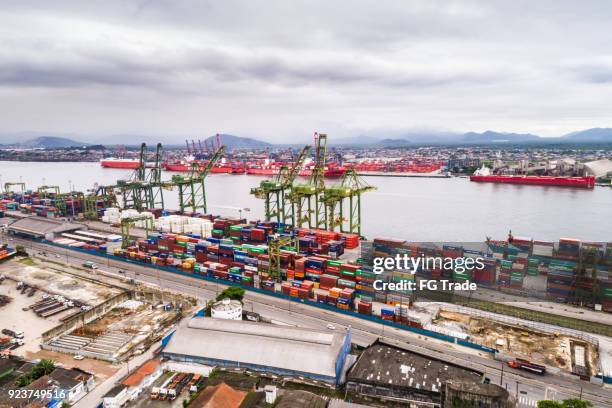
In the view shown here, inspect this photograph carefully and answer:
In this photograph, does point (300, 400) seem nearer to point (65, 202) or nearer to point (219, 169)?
point (65, 202)

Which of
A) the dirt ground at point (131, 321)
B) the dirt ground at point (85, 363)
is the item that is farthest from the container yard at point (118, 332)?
the dirt ground at point (85, 363)

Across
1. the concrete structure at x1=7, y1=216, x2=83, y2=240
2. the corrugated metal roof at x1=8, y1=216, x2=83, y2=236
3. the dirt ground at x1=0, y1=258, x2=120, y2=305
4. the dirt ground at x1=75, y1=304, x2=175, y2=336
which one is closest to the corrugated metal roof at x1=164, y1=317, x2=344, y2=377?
the dirt ground at x1=75, y1=304, x2=175, y2=336

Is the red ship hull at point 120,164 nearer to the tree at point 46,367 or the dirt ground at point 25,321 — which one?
the dirt ground at point 25,321

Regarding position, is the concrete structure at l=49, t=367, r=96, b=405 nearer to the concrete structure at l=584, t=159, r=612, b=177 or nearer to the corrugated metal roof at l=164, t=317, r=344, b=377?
the corrugated metal roof at l=164, t=317, r=344, b=377

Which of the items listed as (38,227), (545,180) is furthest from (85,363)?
(545,180)

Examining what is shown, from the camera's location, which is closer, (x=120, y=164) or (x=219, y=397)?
(x=219, y=397)

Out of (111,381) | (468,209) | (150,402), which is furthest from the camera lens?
(468,209)
